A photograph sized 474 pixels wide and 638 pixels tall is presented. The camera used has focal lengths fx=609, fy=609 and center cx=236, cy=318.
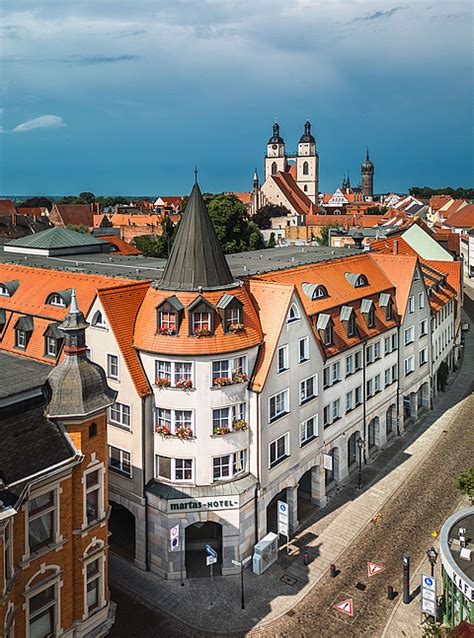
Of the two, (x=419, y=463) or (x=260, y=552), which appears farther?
(x=419, y=463)

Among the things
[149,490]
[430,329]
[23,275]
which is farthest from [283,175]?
[149,490]

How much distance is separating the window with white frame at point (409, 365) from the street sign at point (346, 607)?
2505cm

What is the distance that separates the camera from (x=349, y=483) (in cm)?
4359

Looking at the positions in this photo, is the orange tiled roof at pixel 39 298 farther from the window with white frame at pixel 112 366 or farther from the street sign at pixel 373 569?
the street sign at pixel 373 569

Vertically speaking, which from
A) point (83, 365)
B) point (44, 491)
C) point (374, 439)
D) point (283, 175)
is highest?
point (283, 175)

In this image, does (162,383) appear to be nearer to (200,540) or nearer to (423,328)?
(200,540)

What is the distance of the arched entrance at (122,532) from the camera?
3625cm

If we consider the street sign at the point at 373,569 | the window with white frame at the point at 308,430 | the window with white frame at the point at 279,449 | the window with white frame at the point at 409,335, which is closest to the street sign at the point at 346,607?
the street sign at the point at 373,569

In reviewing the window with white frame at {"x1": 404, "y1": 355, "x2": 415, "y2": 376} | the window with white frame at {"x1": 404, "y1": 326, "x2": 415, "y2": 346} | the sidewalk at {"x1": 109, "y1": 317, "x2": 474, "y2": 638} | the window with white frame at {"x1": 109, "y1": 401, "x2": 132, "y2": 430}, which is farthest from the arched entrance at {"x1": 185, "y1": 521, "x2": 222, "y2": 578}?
the window with white frame at {"x1": 404, "y1": 326, "x2": 415, "y2": 346}

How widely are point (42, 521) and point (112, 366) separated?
42.1 ft

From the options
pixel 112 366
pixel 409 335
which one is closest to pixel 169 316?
pixel 112 366

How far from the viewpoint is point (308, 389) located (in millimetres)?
38938

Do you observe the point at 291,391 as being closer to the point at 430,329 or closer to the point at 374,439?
the point at 374,439

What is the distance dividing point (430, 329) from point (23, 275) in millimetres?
35651
